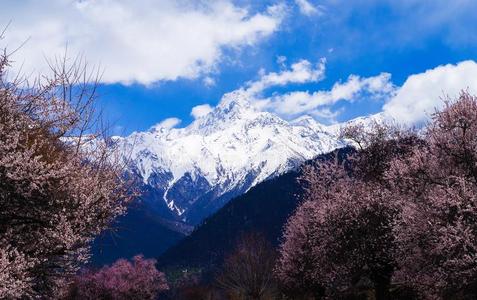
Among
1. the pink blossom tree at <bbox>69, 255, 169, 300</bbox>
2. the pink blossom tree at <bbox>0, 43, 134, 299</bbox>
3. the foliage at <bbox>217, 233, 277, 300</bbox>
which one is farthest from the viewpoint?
the pink blossom tree at <bbox>69, 255, 169, 300</bbox>

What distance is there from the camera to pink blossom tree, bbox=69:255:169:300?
9006 cm

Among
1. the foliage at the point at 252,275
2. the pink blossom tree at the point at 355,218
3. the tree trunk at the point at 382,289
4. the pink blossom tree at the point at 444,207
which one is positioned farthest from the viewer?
the foliage at the point at 252,275

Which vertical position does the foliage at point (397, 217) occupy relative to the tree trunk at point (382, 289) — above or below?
above

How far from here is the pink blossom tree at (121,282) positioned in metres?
90.1

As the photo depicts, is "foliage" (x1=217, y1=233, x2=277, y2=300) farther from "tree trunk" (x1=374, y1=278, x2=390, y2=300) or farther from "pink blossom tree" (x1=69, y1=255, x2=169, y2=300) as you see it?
"pink blossom tree" (x1=69, y1=255, x2=169, y2=300)

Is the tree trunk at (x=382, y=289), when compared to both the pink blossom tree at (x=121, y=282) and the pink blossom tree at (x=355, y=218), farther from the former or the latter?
the pink blossom tree at (x=121, y=282)

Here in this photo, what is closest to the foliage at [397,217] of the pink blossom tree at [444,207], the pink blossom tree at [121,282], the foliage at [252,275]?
the pink blossom tree at [444,207]

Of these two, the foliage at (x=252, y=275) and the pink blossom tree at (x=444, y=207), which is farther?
the foliage at (x=252, y=275)

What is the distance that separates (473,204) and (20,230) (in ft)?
58.7

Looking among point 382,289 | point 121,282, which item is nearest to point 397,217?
point 382,289

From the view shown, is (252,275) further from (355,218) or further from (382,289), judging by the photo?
(355,218)

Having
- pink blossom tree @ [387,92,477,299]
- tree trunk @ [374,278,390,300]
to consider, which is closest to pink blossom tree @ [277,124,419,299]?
tree trunk @ [374,278,390,300]

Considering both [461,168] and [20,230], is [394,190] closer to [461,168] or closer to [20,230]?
[461,168]

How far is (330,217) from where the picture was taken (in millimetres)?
34719
